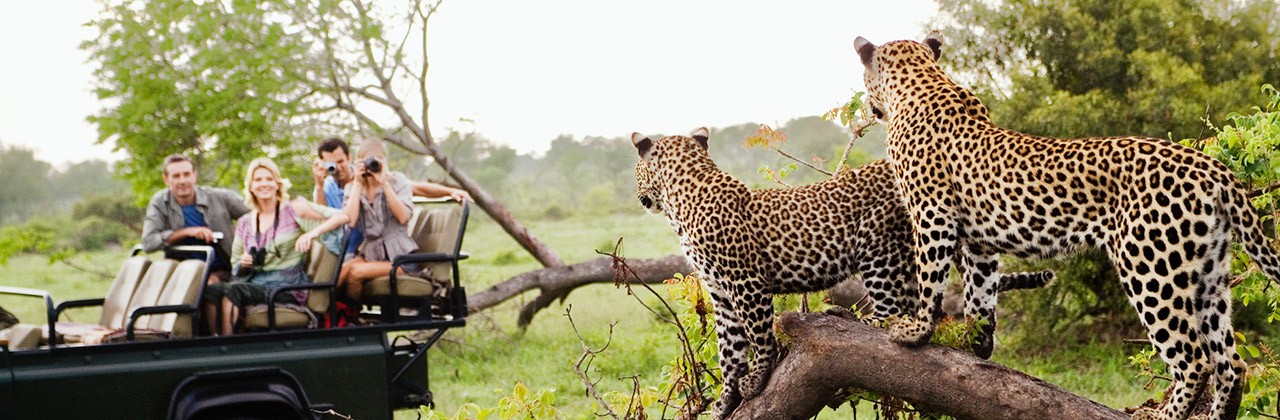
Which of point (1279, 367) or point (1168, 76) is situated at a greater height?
point (1168, 76)

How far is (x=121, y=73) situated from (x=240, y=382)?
6.00m

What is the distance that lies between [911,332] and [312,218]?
356 centimetres

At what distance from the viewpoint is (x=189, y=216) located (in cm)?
643

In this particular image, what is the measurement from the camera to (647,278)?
11.2m

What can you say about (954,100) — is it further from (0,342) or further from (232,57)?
(232,57)

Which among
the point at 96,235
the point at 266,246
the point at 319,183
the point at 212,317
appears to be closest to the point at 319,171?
the point at 319,183

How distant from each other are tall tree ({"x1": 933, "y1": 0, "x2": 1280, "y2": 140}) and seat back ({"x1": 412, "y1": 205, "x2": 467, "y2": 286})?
187 inches

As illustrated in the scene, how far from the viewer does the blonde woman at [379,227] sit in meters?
6.02

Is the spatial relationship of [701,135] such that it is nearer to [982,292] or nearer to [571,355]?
[982,292]

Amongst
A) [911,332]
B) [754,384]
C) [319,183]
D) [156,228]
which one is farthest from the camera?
[319,183]

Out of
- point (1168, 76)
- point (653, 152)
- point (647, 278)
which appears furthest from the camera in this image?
point (647, 278)

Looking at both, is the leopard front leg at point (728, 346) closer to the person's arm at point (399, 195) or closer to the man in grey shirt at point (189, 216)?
the person's arm at point (399, 195)

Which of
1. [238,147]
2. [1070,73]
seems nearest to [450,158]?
[238,147]

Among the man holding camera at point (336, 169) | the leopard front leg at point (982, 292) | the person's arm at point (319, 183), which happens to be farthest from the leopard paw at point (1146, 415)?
the person's arm at point (319, 183)
